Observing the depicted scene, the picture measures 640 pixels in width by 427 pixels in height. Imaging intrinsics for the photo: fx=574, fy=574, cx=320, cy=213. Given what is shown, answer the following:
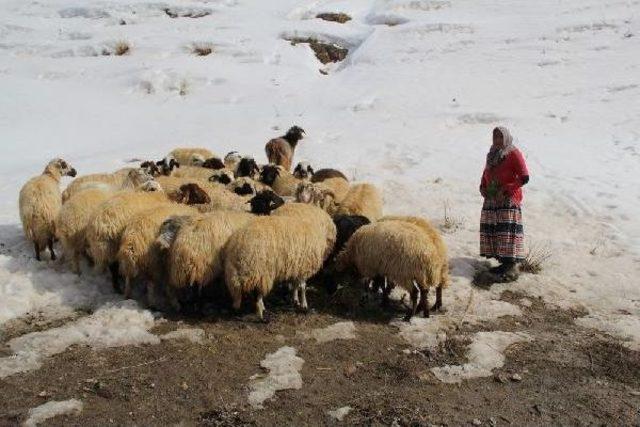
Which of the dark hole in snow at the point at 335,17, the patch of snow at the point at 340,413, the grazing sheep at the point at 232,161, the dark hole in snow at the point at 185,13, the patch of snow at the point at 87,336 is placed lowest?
the patch of snow at the point at 340,413

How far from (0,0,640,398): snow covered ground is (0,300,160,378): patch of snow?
2cm

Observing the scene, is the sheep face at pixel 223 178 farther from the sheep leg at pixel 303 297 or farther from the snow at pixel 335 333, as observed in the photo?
the snow at pixel 335 333

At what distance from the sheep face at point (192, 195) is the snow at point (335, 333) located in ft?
9.34

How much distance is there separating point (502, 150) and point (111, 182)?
5944 mm

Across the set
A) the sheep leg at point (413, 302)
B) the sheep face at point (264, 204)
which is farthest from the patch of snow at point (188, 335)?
the sheep leg at point (413, 302)

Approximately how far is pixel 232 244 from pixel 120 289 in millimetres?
1694

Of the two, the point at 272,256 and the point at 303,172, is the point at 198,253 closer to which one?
the point at 272,256

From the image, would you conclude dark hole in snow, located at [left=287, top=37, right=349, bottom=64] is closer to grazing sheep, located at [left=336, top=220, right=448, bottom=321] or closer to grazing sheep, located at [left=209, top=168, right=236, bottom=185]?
grazing sheep, located at [left=209, top=168, right=236, bottom=185]

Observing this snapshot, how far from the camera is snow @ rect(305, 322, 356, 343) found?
19.7 feet

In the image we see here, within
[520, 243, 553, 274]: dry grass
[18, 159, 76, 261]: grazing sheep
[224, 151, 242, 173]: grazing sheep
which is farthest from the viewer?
[224, 151, 242, 173]: grazing sheep

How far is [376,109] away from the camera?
15930 mm

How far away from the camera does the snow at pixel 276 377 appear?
16.2 feet

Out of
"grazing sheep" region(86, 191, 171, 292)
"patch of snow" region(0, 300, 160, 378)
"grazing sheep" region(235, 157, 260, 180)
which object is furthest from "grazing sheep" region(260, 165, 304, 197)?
"patch of snow" region(0, 300, 160, 378)

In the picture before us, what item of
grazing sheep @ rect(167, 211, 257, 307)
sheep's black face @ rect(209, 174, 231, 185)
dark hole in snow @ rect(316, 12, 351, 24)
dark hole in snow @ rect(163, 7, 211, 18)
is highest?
dark hole in snow @ rect(163, 7, 211, 18)
